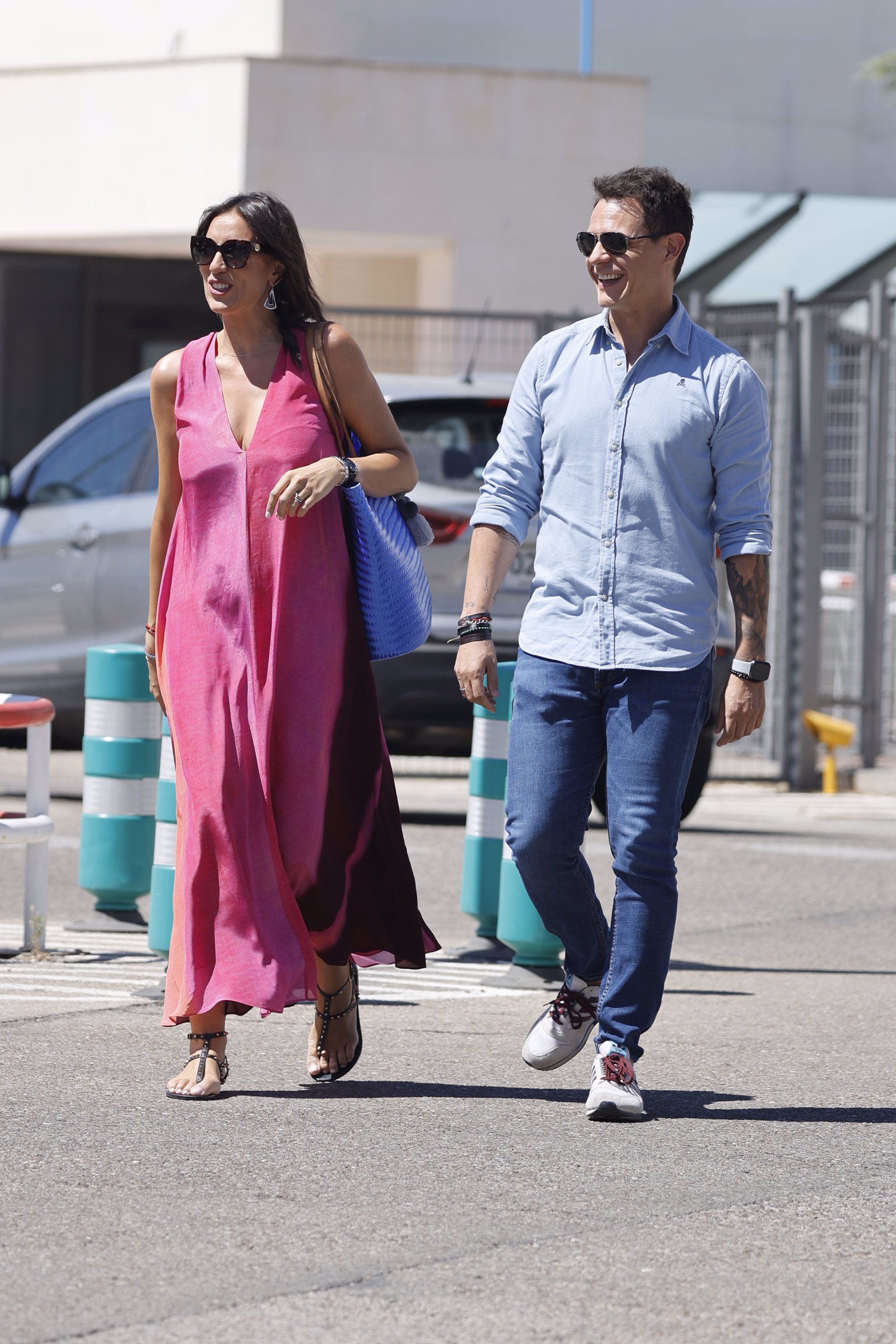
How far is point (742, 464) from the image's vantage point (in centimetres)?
449

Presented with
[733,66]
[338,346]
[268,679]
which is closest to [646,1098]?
[268,679]

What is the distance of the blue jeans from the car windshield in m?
4.76

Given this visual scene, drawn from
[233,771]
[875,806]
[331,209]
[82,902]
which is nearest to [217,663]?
[233,771]

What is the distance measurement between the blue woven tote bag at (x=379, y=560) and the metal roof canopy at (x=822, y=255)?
→ 46.4 ft

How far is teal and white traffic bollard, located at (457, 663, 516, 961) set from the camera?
654 cm

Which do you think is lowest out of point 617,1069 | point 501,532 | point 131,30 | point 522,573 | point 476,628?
point 617,1069

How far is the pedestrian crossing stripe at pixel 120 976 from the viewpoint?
5.81 meters

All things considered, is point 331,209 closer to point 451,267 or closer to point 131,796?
point 451,267

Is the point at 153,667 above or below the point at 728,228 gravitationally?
below

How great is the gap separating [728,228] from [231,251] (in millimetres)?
15747

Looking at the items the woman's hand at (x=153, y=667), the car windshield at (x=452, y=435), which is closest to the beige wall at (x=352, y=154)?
the car windshield at (x=452, y=435)

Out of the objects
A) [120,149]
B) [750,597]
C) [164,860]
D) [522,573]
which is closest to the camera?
[750,597]

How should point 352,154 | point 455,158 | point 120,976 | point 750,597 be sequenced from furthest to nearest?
point 455,158
point 352,154
point 120,976
point 750,597

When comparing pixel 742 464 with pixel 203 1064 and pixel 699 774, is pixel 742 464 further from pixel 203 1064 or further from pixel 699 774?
pixel 699 774
